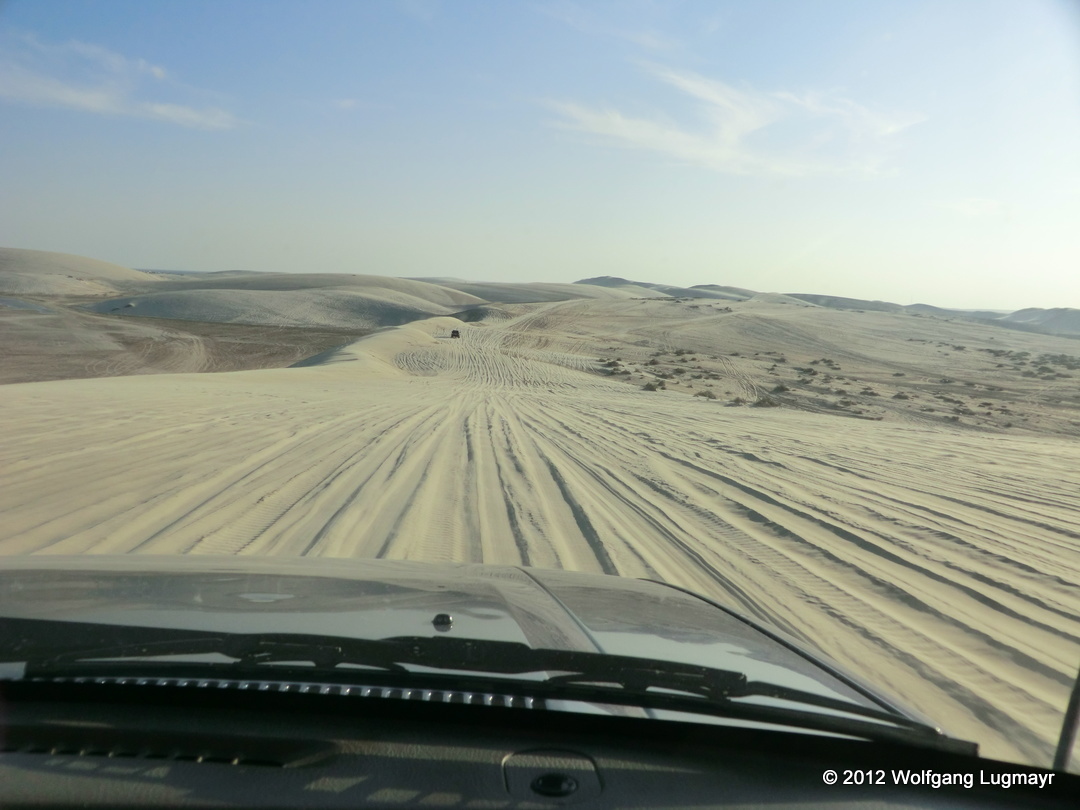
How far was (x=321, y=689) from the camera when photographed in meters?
2.18

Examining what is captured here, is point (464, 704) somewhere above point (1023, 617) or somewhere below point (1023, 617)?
above

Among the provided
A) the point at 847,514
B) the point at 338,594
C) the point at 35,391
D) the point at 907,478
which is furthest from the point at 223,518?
the point at 35,391

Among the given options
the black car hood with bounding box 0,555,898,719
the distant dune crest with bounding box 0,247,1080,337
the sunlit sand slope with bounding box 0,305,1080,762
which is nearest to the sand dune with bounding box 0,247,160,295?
the distant dune crest with bounding box 0,247,1080,337

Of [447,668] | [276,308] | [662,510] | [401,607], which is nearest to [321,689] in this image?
[447,668]

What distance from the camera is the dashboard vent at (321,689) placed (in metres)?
2.16

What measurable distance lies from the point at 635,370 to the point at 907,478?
2634 cm

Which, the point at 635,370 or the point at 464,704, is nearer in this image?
the point at 464,704

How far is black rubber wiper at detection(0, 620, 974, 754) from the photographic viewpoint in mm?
2223

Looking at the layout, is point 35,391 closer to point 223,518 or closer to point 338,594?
point 223,518

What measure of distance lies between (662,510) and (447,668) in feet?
20.2

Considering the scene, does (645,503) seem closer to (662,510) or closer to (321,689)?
(662,510)

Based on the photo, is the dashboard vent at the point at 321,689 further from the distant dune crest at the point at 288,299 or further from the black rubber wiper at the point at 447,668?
the distant dune crest at the point at 288,299

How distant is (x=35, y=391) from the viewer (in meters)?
16.3

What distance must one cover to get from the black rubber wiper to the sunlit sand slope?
1965mm
